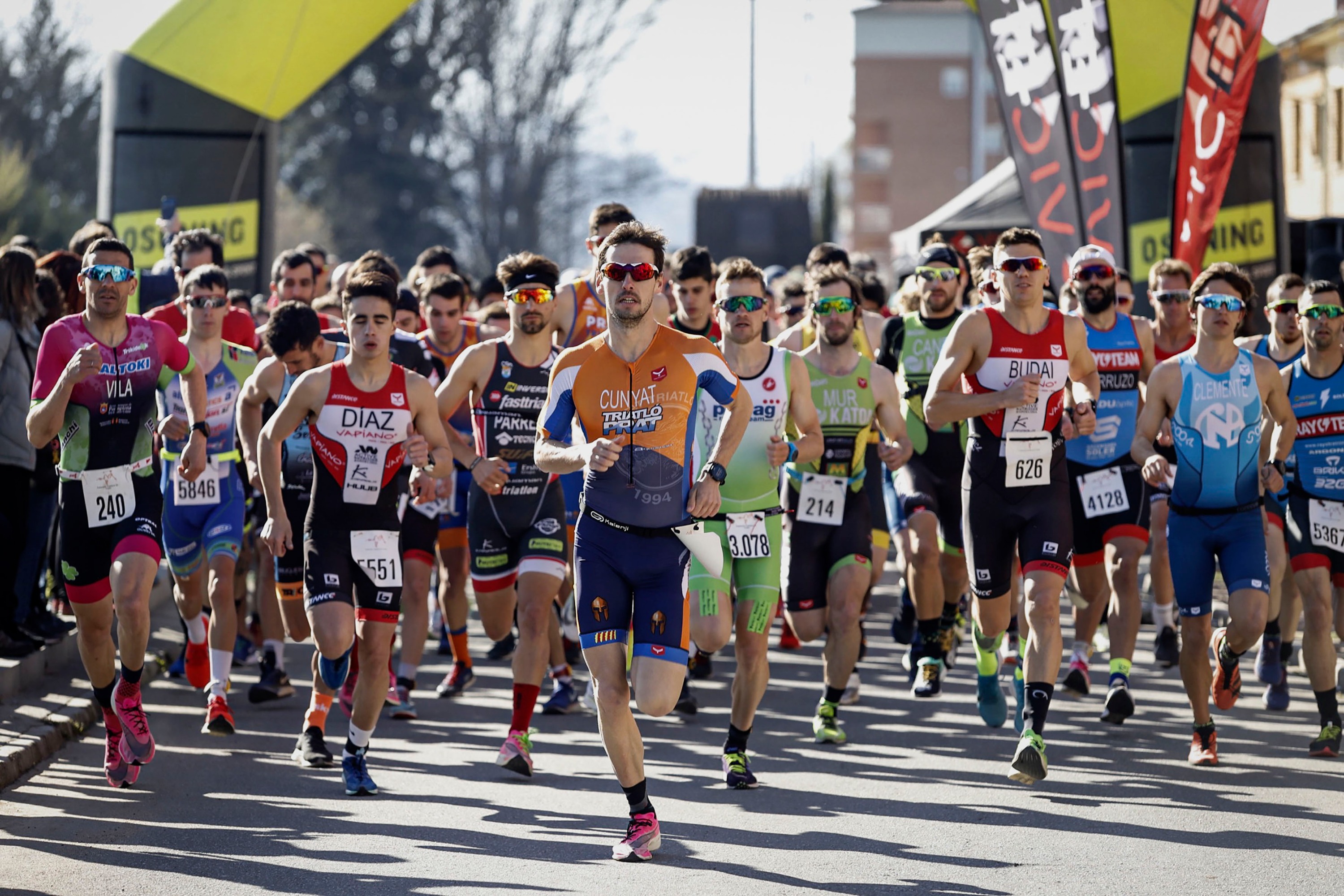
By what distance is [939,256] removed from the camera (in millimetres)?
10227

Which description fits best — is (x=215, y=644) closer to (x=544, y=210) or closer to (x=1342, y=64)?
(x=1342, y=64)

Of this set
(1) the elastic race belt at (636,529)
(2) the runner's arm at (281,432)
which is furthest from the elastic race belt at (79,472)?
(1) the elastic race belt at (636,529)

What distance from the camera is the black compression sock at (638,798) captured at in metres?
6.30

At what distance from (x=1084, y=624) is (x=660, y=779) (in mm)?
3127

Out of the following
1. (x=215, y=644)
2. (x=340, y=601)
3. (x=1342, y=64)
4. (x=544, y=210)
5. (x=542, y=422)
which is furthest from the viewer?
(x=544, y=210)

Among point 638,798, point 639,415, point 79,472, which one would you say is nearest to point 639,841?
point 638,798

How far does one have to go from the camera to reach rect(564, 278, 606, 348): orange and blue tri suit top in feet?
31.1

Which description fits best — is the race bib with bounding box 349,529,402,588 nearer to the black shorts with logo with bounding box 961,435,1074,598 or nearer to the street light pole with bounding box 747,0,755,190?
the black shorts with logo with bounding box 961,435,1074,598

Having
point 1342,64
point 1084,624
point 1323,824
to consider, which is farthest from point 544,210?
point 1323,824

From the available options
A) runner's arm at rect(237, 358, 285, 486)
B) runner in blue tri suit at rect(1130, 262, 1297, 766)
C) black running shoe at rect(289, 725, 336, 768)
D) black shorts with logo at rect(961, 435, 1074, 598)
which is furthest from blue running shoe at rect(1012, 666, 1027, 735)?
runner's arm at rect(237, 358, 285, 486)

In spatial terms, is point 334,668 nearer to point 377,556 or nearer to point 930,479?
point 377,556

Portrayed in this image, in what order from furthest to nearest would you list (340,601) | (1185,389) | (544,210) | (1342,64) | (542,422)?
(544,210) < (1342,64) < (1185,389) < (340,601) < (542,422)

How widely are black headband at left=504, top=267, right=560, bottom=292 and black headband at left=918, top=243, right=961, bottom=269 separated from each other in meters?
2.78

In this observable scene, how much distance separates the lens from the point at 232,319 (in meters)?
10.3
